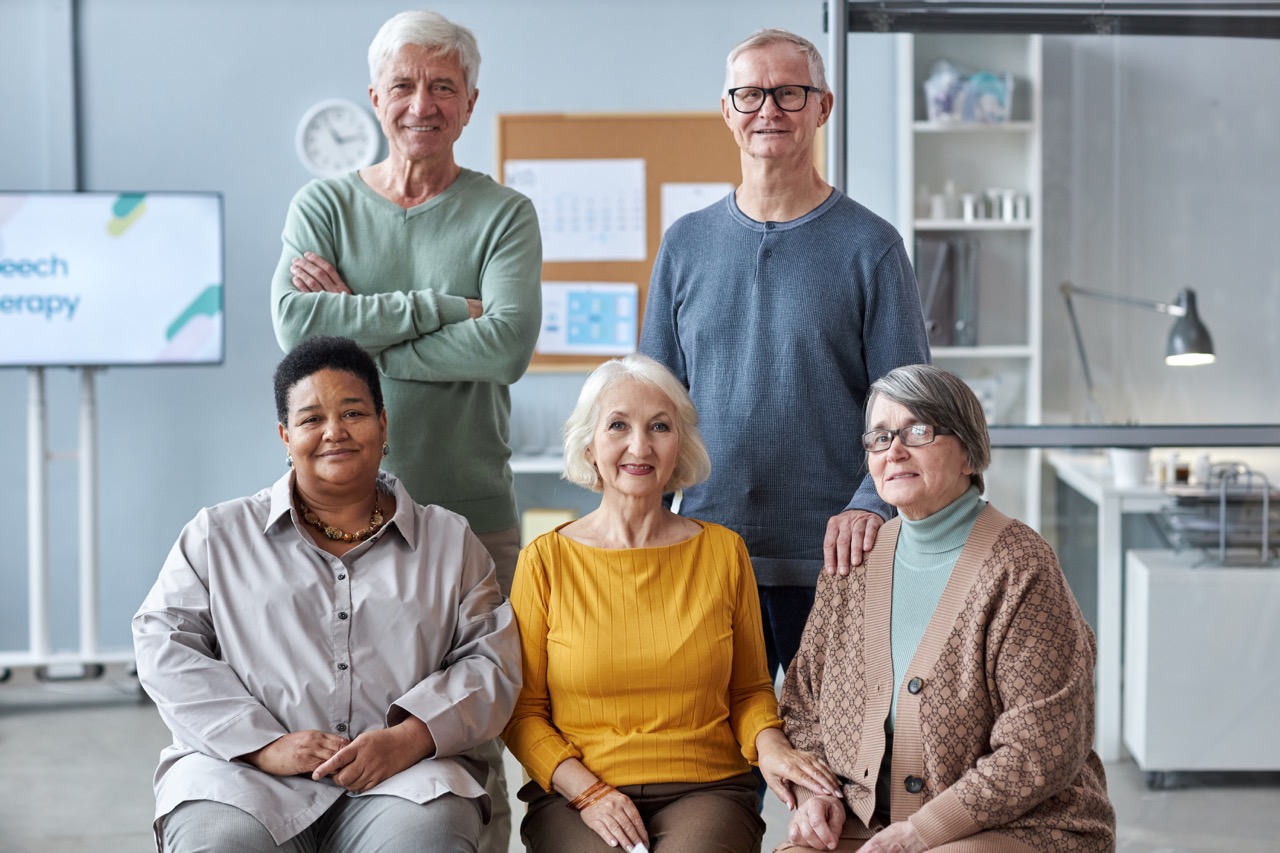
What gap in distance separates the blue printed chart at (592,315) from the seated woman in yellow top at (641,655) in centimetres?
289

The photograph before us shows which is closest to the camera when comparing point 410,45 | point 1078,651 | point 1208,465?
point 1078,651

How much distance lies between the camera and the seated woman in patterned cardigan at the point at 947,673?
159cm

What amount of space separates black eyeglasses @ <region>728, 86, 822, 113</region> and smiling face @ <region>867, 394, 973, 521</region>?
51 centimetres

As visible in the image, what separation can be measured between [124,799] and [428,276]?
2142 millimetres

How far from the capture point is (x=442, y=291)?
2.12 m

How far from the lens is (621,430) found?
1.88 metres

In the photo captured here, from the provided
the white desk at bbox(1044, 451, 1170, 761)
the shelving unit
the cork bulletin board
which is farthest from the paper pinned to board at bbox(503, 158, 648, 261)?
the white desk at bbox(1044, 451, 1170, 761)

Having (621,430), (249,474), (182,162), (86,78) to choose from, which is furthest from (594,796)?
(86,78)

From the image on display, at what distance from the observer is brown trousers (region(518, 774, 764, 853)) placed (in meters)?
1.74

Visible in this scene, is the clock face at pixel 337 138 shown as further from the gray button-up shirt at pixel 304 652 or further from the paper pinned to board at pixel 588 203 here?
the gray button-up shirt at pixel 304 652

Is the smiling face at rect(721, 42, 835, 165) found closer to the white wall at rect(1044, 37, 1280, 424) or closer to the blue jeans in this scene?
the blue jeans

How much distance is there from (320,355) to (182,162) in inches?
130

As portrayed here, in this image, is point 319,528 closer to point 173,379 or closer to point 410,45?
point 410,45

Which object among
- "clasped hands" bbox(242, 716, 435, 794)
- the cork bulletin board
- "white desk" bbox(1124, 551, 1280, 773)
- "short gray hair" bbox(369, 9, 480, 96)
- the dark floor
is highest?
the cork bulletin board
